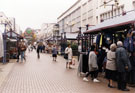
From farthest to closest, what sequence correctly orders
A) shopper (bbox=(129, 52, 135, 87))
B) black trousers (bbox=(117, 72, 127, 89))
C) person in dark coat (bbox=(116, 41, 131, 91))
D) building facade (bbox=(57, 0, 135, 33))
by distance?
1. building facade (bbox=(57, 0, 135, 33))
2. shopper (bbox=(129, 52, 135, 87))
3. black trousers (bbox=(117, 72, 127, 89))
4. person in dark coat (bbox=(116, 41, 131, 91))

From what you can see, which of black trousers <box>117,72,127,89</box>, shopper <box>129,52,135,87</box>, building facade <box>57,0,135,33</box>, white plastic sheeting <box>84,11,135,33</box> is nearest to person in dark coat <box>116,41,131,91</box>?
black trousers <box>117,72,127,89</box>

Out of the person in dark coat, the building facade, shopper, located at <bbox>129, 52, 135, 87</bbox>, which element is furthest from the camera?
the building facade

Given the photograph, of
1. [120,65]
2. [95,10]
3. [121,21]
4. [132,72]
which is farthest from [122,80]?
[95,10]

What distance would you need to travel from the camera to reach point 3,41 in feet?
61.0

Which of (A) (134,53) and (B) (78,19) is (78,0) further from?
(A) (134,53)

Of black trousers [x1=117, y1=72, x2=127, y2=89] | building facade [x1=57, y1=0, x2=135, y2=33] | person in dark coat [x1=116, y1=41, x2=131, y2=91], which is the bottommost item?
black trousers [x1=117, y1=72, x2=127, y2=89]

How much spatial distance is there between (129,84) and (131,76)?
1.82 ft

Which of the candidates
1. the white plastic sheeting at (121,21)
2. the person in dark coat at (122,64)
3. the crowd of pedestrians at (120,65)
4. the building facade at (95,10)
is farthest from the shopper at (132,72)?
the building facade at (95,10)

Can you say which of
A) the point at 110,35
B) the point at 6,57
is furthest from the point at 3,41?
the point at 110,35

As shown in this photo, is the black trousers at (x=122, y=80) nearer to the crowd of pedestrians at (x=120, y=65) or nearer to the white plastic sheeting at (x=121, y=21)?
the crowd of pedestrians at (x=120, y=65)

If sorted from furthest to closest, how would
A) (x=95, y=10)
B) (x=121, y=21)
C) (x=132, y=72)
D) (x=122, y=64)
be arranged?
(x=95, y=10), (x=121, y=21), (x=132, y=72), (x=122, y=64)

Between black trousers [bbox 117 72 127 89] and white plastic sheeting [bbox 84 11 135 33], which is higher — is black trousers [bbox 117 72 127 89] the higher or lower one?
the lower one

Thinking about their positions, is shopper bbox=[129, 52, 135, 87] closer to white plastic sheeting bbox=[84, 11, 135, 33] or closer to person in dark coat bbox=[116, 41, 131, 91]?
person in dark coat bbox=[116, 41, 131, 91]

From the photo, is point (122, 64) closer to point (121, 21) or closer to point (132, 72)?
point (132, 72)
